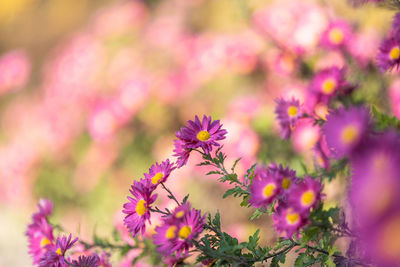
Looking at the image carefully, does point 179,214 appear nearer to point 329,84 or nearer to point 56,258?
point 56,258

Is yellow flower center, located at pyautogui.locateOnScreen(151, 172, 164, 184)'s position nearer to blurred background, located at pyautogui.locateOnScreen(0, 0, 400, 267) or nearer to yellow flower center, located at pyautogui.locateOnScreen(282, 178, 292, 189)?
yellow flower center, located at pyautogui.locateOnScreen(282, 178, 292, 189)

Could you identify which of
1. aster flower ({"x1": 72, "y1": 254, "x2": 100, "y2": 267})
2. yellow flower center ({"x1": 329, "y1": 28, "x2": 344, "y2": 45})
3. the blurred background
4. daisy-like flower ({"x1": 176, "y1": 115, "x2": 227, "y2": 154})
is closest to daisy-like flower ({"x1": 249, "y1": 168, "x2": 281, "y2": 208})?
daisy-like flower ({"x1": 176, "y1": 115, "x2": 227, "y2": 154})

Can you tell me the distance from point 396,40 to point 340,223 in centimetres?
44

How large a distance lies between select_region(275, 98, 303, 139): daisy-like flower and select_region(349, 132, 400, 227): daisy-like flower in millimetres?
494

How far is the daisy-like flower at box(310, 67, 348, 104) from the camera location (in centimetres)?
119

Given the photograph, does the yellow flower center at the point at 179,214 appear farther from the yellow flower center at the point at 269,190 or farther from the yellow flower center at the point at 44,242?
the yellow flower center at the point at 44,242

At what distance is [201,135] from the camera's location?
2.67 ft

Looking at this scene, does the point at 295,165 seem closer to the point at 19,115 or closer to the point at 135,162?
the point at 135,162

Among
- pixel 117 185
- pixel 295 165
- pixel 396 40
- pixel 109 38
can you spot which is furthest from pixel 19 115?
pixel 396 40

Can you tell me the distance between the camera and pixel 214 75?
2.63 meters

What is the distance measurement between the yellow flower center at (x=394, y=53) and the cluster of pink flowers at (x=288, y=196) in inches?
15.6

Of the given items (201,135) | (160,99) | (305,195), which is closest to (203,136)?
(201,135)

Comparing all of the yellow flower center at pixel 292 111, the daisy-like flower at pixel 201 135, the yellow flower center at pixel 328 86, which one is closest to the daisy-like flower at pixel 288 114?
the yellow flower center at pixel 292 111

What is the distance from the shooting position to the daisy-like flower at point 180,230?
0.71 meters
